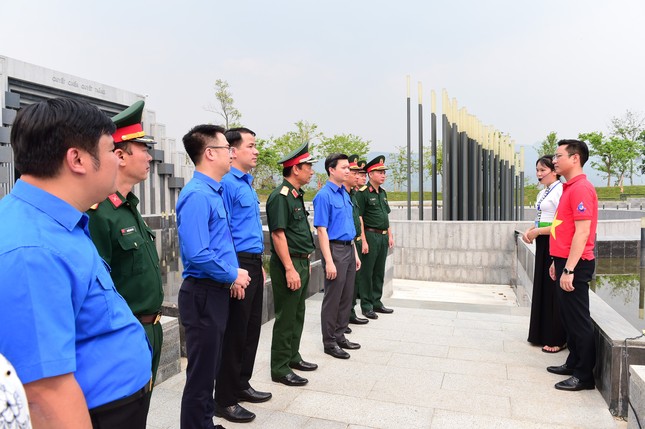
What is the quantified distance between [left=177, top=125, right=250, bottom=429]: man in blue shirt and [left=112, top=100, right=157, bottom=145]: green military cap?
371 mm

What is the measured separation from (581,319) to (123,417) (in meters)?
3.02

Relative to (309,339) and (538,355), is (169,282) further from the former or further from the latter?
(538,355)

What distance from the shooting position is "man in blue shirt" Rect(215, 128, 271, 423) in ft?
9.16

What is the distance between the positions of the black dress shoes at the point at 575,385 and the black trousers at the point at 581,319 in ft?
0.09

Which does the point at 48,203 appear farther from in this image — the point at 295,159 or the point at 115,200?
the point at 295,159

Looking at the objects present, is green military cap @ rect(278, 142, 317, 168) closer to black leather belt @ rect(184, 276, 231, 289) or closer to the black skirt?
black leather belt @ rect(184, 276, 231, 289)

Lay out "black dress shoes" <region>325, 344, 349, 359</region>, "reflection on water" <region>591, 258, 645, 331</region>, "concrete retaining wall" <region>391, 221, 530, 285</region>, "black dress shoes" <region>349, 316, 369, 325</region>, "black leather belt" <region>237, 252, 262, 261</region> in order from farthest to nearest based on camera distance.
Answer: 1. "concrete retaining wall" <region>391, 221, 530, 285</region>
2. "reflection on water" <region>591, 258, 645, 331</region>
3. "black dress shoes" <region>349, 316, 369, 325</region>
4. "black dress shoes" <region>325, 344, 349, 359</region>
5. "black leather belt" <region>237, 252, 262, 261</region>

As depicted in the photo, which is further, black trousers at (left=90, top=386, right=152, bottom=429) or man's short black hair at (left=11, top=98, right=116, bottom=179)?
black trousers at (left=90, top=386, right=152, bottom=429)

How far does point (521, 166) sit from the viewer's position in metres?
14.5

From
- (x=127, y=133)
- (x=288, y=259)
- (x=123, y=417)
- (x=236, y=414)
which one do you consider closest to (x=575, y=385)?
(x=288, y=259)

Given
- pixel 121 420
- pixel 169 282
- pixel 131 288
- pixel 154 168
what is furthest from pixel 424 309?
pixel 154 168


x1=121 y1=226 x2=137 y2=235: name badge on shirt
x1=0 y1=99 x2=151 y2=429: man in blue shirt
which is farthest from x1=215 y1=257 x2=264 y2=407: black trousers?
x1=0 y1=99 x2=151 y2=429: man in blue shirt

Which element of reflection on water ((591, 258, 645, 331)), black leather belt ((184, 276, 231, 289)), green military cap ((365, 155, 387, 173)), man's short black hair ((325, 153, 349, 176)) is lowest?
reflection on water ((591, 258, 645, 331))

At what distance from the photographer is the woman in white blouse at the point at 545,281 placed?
159 inches
